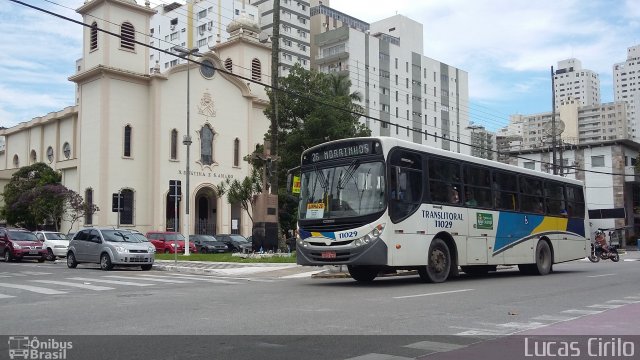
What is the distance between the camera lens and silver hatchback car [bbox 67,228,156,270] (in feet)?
74.0

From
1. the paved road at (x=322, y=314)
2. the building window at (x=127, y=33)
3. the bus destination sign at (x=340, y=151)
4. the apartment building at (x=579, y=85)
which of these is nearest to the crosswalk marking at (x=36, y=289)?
the paved road at (x=322, y=314)

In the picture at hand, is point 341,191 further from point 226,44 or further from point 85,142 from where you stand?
point 226,44

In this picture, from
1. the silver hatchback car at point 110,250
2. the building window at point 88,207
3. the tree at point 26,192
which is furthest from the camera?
the tree at point 26,192

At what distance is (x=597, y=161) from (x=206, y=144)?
36629mm

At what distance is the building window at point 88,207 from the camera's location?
161 feet

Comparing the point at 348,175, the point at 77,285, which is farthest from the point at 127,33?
the point at 348,175

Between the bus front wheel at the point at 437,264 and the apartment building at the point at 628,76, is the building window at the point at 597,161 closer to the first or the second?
the bus front wheel at the point at 437,264

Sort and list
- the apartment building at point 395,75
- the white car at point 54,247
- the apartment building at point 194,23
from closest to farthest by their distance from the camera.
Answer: the white car at point 54,247 < the apartment building at point 395,75 < the apartment building at point 194,23

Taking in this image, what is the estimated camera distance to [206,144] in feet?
186

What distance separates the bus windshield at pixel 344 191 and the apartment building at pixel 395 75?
216ft

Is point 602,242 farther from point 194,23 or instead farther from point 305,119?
point 194,23

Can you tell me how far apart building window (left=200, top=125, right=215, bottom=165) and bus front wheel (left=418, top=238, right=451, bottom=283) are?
42.8 meters

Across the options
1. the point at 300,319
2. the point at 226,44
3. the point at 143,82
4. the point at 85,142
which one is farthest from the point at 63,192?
the point at 300,319

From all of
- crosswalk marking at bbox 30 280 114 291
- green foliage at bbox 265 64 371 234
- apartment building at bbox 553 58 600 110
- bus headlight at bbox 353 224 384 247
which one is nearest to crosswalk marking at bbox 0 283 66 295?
crosswalk marking at bbox 30 280 114 291
